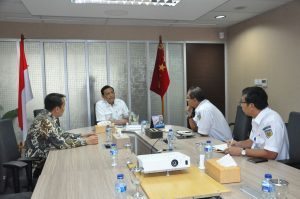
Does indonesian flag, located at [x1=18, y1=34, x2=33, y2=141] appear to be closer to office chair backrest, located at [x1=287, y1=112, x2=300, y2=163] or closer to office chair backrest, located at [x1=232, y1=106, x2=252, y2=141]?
office chair backrest, located at [x1=232, y1=106, x2=252, y2=141]

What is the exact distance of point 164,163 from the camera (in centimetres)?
171

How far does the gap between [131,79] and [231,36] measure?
2156 millimetres

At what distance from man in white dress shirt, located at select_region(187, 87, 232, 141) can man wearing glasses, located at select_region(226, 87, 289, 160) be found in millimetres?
712

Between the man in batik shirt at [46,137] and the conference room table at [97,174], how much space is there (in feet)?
0.33

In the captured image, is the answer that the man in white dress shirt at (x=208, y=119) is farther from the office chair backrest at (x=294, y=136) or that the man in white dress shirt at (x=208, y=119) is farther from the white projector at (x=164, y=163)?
the white projector at (x=164, y=163)

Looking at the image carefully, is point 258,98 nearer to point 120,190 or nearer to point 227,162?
point 227,162

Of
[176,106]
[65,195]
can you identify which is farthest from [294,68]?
[65,195]

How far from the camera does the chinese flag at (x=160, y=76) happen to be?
483cm

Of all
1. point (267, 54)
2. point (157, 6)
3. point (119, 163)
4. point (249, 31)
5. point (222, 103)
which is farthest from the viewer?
point (222, 103)

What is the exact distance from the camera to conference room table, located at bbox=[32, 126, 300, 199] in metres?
1.55

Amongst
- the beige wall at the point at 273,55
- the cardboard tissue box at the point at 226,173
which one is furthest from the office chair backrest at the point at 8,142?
the beige wall at the point at 273,55

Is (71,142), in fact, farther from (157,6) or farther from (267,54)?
(267,54)

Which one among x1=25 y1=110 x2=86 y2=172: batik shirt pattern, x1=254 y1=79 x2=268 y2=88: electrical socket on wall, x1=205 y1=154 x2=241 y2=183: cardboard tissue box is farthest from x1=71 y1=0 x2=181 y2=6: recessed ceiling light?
x1=205 y1=154 x2=241 y2=183: cardboard tissue box

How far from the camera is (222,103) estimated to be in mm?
5703
